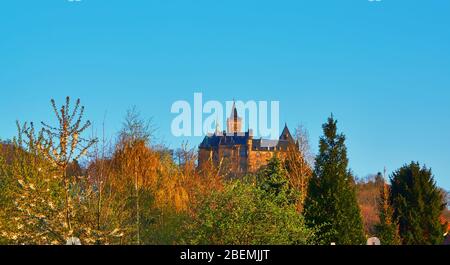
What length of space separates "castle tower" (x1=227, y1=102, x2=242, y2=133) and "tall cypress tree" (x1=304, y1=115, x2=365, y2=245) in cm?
10843

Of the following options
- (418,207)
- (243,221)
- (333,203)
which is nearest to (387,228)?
(418,207)

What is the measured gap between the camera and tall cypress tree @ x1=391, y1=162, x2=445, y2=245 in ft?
84.2

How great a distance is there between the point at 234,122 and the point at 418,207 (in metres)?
108

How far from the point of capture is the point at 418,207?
2628cm

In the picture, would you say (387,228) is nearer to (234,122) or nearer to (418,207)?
(418,207)

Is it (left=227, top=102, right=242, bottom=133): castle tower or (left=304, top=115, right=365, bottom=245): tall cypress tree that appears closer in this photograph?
(left=304, top=115, right=365, bottom=245): tall cypress tree

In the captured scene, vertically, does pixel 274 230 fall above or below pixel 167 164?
below

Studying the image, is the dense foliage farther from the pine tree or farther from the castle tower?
the castle tower

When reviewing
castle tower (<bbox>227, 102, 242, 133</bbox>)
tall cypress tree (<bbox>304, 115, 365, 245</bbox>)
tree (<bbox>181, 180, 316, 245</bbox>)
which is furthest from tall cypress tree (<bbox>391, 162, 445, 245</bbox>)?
castle tower (<bbox>227, 102, 242, 133</bbox>)

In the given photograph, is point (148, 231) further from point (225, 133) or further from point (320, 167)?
point (225, 133)

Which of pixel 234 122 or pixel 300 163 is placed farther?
pixel 234 122
